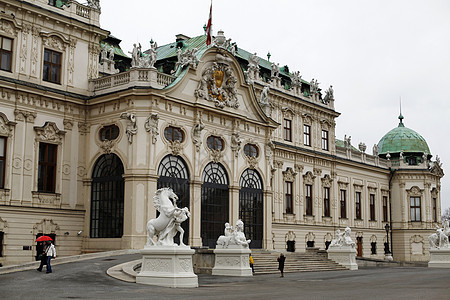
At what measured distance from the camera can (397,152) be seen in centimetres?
6738

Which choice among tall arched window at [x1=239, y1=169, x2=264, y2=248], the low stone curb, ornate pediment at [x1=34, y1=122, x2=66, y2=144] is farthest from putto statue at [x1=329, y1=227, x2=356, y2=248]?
ornate pediment at [x1=34, y1=122, x2=66, y2=144]

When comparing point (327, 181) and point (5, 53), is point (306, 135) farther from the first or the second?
point (5, 53)

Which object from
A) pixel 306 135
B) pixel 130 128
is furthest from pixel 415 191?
pixel 130 128

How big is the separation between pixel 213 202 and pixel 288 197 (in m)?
13.1

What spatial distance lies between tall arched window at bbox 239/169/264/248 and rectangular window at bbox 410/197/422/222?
27710mm

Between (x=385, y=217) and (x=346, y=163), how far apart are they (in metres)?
9.88

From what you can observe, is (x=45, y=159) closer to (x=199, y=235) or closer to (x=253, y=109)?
(x=199, y=235)

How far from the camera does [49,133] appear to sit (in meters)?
34.9

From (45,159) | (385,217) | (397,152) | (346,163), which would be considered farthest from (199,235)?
(397,152)

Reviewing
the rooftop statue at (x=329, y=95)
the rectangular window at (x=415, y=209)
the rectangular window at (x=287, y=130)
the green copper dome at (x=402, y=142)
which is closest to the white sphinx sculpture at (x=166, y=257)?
the rectangular window at (x=287, y=130)

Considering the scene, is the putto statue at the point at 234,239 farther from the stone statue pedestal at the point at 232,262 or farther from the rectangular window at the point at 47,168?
the rectangular window at the point at 47,168

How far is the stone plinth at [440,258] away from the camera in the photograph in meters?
45.0

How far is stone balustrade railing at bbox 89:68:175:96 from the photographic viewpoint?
115 feet

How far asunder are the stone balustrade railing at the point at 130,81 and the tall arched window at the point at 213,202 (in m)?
6.30
